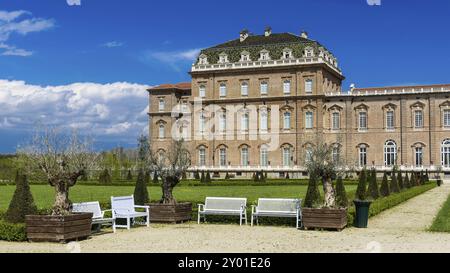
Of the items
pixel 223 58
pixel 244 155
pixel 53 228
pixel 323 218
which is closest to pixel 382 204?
pixel 323 218

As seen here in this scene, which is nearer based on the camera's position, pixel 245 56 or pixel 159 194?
pixel 159 194

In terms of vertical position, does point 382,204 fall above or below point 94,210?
below

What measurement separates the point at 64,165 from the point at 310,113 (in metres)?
37.5

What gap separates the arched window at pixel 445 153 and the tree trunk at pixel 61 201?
38.4 m

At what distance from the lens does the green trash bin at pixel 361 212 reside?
481 inches

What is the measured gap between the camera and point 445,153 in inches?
1729

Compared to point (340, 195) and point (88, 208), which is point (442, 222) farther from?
point (88, 208)

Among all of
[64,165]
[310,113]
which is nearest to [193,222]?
[64,165]

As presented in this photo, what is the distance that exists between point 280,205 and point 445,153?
3476cm

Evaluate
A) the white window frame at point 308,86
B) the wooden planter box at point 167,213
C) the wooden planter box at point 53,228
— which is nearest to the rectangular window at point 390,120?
the white window frame at point 308,86

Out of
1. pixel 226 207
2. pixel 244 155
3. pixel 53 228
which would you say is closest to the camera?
pixel 53 228

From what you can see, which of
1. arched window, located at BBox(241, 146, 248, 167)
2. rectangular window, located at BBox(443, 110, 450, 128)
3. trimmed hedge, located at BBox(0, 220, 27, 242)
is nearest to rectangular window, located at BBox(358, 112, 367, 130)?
rectangular window, located at BBox(443, 110, 450, 128)

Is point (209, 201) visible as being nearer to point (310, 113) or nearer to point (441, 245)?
point (441, 245)

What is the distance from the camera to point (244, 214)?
13.0 m
